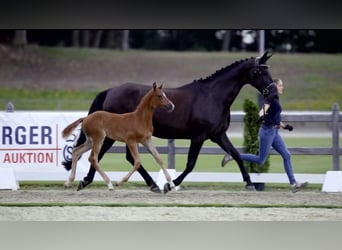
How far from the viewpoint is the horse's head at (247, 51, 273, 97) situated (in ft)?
33.5

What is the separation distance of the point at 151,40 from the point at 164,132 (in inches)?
224

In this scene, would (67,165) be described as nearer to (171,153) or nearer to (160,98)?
(171,153)

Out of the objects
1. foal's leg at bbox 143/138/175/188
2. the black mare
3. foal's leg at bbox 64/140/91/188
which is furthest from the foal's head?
foal's leg at bbox 64/140/91/188

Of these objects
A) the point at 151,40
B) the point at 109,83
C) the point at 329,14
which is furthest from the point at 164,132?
the point at 109,83

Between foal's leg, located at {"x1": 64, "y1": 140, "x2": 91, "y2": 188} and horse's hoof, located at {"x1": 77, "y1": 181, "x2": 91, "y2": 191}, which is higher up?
foal's leg, located at {"x1": 64, "y1": 140, "x2": 91, "y2": 188}

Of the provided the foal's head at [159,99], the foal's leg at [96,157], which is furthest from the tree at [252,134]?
the foal's leg at [96,157]

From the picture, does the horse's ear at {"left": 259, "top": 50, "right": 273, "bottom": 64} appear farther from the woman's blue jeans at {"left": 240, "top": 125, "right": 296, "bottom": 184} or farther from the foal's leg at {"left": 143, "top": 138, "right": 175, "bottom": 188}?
the foal's leg at {"left": 143, "top": 138, "right": 175, "bottom": 188}

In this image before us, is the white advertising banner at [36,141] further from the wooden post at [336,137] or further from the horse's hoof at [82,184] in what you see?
the wooden post at [336,137]

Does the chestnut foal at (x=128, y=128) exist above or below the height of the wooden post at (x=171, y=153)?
above

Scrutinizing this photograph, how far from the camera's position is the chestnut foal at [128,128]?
1004 cm

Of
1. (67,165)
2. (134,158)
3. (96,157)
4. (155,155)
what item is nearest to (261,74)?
(155,155)

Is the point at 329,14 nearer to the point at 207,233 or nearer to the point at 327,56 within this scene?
the point at 207,233

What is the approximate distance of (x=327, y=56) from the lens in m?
16.5

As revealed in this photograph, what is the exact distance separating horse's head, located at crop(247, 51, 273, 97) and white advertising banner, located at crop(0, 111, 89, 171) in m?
2.38
